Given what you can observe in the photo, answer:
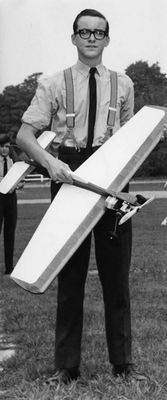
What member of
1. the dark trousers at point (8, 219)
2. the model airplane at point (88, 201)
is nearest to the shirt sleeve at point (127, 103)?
the model airplane at point (88, 201)

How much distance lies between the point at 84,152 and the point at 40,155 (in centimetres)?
26

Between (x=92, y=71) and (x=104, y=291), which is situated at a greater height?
(x=92, y=71)

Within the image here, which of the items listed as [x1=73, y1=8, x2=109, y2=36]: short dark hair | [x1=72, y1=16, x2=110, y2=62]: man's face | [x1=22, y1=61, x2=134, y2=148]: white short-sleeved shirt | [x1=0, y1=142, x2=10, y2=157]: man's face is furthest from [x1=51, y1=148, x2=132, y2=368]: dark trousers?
[x1=0, y1=142, x2=10, y2=157]: man's face

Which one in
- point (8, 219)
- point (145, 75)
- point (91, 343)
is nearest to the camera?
point (91, 343)

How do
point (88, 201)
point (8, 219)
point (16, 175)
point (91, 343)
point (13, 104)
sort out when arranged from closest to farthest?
point (88, 201), point (91, 343), point (16, 175), point (8, 219), point (13, 104)

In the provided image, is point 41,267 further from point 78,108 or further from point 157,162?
point 157,162

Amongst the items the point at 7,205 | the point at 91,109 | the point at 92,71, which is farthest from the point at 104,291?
the point at 7,205

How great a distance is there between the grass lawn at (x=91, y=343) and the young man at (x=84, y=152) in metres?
0.21

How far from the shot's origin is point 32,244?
12.7 feet

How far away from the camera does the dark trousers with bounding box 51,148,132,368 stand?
4.10 meters

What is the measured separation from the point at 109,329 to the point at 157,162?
153 ft

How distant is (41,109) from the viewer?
4074 mm

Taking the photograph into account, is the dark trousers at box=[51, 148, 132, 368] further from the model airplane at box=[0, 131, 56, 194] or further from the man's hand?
the model airplane at box=[0, 131, 56, 194]

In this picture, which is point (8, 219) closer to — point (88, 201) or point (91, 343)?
point (91, 343)
